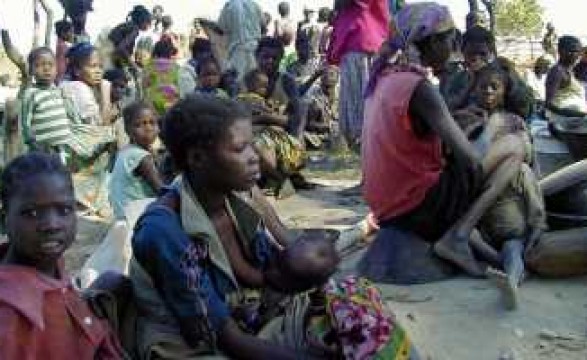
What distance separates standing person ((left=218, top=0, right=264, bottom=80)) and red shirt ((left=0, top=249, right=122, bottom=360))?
763 centimetres

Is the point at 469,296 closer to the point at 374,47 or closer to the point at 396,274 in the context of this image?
the point at 396,274

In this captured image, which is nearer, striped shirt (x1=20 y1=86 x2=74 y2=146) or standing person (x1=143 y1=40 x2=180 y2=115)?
striped shirt (x1=20 y1=86 x2=74 y2=146)

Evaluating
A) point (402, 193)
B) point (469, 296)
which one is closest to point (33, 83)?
point (402, 193)

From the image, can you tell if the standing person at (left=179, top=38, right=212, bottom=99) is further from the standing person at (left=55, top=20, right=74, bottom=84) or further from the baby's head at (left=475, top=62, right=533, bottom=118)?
the baby's head at (left=475, top=62, right=533, bottom=118)

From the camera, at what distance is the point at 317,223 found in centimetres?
618

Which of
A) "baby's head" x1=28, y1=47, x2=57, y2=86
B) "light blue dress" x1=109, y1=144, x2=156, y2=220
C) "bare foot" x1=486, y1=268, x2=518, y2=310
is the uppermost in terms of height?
"baby's head" x1=28, y1=47, x2=57, y2=86

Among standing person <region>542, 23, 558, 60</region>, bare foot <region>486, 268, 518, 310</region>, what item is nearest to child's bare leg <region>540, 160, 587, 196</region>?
bare foot <region>486, 268, 518, 310</region>

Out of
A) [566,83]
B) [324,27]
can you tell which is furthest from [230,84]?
[324,27]

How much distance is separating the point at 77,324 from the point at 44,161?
16.0 inches

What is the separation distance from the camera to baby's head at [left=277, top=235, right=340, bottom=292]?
2721mm

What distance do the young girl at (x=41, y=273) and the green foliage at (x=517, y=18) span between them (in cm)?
2728

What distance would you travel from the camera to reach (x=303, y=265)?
2732mm

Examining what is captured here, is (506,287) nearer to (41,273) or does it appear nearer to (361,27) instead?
(41,273)

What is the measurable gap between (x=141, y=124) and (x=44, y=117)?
1907mm
